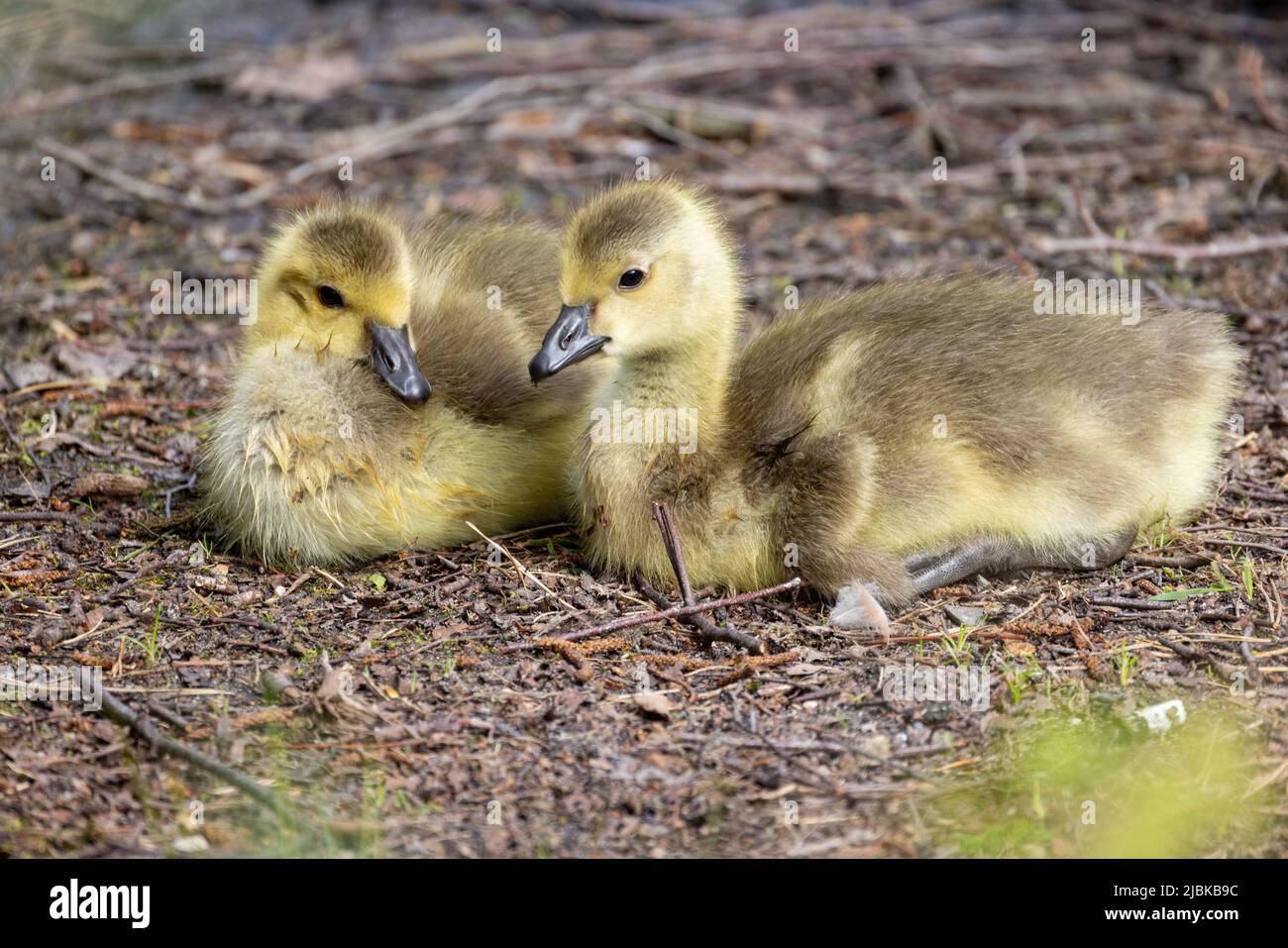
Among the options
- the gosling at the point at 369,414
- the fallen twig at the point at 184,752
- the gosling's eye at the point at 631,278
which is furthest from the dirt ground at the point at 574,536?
the gosling's eye at the point at 631,278

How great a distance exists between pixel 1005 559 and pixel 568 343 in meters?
1.22

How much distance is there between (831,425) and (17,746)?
6.46 feet

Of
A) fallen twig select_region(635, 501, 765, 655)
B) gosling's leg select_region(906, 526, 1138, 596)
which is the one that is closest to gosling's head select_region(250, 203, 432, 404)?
fallen twig select_region(635, 501, 765, 655)

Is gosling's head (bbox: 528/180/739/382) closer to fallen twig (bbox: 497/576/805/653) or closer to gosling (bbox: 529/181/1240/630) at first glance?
gosling (bbox: 529/181/1240/630)

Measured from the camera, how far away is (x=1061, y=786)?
9.59 feet

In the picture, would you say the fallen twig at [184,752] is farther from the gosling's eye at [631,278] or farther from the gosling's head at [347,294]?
the gosling's eye at [631,278]

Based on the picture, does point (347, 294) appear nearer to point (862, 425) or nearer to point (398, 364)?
point (398, 364)

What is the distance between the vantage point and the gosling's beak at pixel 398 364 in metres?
3.83

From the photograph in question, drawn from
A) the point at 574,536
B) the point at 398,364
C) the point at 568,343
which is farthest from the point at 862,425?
the point at 398,364

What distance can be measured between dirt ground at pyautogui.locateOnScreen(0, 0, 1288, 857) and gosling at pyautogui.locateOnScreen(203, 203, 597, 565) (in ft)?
0.46

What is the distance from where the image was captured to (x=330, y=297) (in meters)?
4.03
